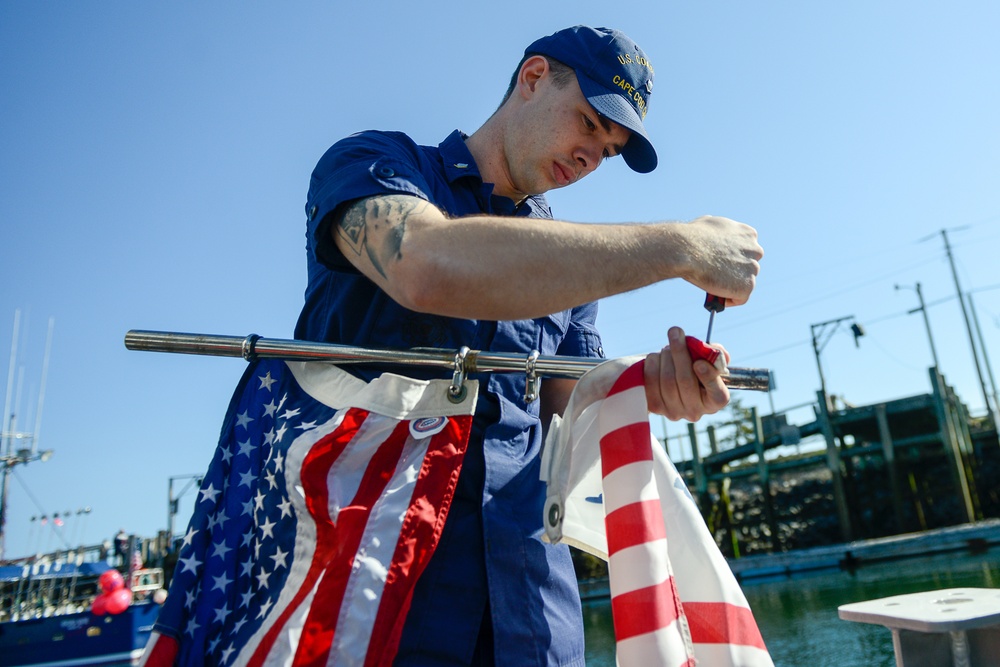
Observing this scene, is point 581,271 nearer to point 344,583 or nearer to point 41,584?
point 344,583

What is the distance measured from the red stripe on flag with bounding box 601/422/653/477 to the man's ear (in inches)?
41.1

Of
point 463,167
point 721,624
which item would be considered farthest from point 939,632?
point 463,167

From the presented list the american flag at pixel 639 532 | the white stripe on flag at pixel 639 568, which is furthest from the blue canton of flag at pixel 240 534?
the white stripe on flag at pixel 639 568

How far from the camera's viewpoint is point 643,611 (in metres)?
1.33

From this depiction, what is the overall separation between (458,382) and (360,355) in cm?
21

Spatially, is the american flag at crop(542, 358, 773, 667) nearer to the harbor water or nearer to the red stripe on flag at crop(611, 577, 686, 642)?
the red stripe on flag at crop(611, 577, 686, 642)

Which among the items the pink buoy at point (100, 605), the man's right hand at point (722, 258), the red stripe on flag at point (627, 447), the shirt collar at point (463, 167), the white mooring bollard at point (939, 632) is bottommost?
the pink buoy at point (100, 605)

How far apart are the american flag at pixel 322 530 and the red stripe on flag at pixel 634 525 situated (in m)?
0.32

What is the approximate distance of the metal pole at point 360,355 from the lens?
1.55 m

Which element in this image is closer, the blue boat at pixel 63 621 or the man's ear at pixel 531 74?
the man's ear at pixel 531 74

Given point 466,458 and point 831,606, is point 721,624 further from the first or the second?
point 831,606

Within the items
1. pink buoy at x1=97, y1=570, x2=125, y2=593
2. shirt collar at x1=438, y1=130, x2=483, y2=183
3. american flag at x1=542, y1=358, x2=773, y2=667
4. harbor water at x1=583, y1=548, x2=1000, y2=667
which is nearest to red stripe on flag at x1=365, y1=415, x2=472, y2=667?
american flag at x1=542, y1=358, x2=773, y2=667

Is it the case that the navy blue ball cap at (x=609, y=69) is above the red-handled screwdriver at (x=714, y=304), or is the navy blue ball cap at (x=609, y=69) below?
above

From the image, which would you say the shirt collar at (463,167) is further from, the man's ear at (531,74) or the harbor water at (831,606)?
the harbor water at (831,606)
